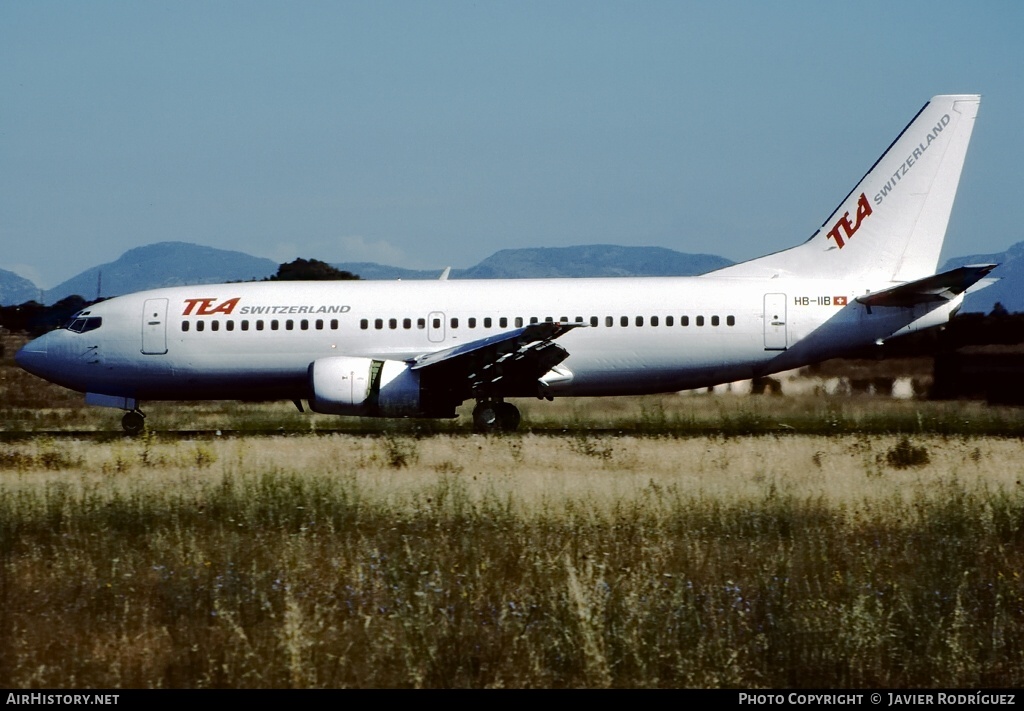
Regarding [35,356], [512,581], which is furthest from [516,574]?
[35,356]

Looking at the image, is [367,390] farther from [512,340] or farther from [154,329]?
[154,329]

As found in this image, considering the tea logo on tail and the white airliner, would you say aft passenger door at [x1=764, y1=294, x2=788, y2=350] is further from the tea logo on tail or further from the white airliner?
the tea logo on tail

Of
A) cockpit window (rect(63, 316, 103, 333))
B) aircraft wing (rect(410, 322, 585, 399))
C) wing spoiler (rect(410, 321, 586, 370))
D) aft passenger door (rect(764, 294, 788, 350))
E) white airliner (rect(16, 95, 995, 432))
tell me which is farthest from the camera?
cockpit window (rect(63, 316, 103, 333))

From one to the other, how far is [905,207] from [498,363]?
9.10 meters

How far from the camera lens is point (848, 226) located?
25.5 metres

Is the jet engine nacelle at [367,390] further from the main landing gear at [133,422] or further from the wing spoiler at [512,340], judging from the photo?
the main landing gear at [133,422]

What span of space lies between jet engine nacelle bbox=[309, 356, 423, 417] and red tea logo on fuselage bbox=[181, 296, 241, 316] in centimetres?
344

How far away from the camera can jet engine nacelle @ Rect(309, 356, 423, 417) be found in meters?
23.5

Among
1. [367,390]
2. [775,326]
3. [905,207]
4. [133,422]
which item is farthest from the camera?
[133,422]

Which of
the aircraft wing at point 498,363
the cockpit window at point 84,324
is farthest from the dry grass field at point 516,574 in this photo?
the cockpit window at point 84,324

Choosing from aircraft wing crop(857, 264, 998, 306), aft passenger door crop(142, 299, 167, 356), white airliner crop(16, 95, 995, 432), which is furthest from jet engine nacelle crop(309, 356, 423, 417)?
aircraft wing crop(857, 264, 998, 306)

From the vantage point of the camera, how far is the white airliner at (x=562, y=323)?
80.1 feet
